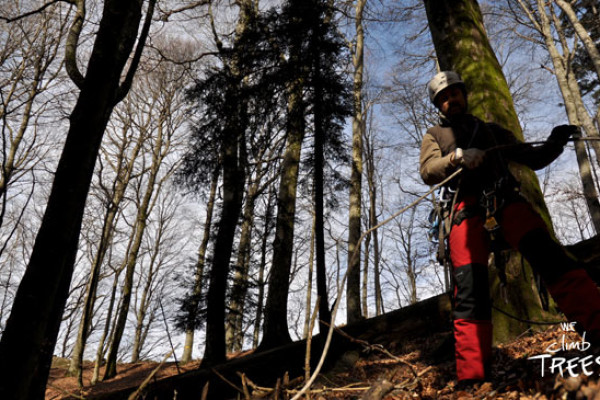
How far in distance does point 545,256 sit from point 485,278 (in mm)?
371

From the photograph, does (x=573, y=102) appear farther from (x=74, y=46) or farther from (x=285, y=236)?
(x=74, y=46)

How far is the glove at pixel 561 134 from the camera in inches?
91.5

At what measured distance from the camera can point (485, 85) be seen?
393 centimetres

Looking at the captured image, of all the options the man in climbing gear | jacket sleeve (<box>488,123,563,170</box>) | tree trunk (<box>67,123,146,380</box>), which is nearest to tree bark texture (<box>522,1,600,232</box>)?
jacket sleeve (<box>488,123,563,170</box>)

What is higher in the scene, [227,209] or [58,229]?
[227,209]

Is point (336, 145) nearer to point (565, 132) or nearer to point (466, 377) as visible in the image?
point (565, 132)

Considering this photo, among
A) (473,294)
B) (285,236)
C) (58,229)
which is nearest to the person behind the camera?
(58,229)

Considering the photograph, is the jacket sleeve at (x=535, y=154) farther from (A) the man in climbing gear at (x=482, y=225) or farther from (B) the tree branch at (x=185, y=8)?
(B) the tree branch at (x=185, y=8)

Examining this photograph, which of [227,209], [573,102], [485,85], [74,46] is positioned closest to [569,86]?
[573,102]

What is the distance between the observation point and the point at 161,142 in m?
13.1

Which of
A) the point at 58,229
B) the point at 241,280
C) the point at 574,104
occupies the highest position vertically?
the point at 574,104

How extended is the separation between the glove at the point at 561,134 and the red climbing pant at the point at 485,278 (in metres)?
0.49

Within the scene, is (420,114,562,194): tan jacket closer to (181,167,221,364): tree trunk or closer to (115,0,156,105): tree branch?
(115,0,156,105): tree branch

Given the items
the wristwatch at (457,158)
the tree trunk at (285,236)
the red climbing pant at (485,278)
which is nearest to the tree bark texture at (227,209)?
the tree trunk at (285,236)
